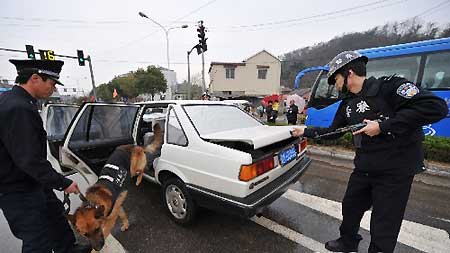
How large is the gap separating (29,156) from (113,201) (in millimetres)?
982

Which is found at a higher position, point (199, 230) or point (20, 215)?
point (20, 215)

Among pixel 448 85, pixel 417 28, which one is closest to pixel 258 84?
pixel 417 28

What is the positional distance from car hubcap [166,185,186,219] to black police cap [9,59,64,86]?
5.91 ft

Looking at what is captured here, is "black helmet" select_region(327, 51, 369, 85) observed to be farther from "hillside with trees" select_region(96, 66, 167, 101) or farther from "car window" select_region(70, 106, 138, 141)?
"hillside with trees" select_region(96, 66, 167, 101)

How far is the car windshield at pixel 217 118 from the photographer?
2.97 metres

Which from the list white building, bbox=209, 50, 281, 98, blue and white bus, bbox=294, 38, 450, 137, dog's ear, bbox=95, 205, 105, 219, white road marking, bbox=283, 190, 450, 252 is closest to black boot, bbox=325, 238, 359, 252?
white road marking, bbox=283, 190, 450, 252

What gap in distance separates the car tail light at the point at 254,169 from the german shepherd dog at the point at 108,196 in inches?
55.9

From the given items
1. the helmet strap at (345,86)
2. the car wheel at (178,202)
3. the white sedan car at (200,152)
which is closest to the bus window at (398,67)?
the white sedan car at (200,152)

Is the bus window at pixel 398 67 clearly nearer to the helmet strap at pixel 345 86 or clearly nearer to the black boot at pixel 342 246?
the helmet strap at pixel 345 86

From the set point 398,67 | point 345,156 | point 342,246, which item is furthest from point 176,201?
point 398,67

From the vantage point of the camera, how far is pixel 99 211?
218 centimetres

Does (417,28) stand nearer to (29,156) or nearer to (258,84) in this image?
(258,84)

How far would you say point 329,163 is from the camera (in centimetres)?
566

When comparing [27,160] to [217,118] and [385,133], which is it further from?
[385,133]
